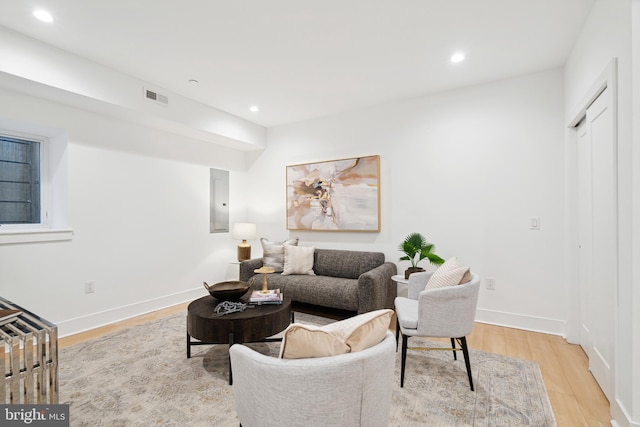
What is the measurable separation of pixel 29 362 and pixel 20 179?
8.52 ft

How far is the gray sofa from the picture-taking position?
304 centimetres

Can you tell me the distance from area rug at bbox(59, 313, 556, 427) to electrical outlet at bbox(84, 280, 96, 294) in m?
0.63

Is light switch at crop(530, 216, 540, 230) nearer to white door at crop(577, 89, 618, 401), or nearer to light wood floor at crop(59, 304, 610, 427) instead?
white door at crop(577, 89, 618, 401)

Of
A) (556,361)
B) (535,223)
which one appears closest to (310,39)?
(535,223)

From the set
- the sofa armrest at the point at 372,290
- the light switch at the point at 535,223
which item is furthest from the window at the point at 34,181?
the light switch at the point at 535,223

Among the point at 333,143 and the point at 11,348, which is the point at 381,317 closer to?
the point at 11,348

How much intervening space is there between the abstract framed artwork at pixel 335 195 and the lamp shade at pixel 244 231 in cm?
58

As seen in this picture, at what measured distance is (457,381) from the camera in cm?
215

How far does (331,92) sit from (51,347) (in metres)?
3.30

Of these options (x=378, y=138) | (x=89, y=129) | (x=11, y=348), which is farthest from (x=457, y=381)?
(x=89, y=129)

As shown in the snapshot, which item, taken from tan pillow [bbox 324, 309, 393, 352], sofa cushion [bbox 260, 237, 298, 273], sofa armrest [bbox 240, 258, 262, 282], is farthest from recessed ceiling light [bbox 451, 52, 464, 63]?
sofa armrest [bbox 240, 258, 262, 282]

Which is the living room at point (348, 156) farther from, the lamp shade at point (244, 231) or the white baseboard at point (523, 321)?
the lamp shade at point (244, 231)

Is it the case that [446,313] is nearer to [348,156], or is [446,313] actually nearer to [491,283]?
[491,283]

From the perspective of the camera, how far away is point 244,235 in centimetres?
465
